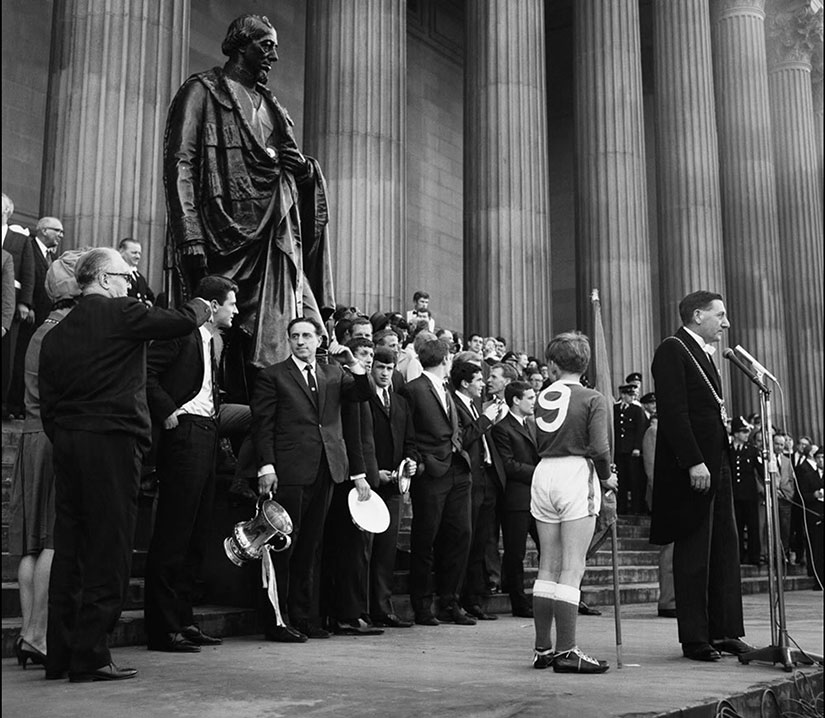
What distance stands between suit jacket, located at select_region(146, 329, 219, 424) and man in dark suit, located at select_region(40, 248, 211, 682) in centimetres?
83

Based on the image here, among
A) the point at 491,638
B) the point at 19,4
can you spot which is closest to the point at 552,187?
the point at 19,4

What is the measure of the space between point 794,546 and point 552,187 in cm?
1410

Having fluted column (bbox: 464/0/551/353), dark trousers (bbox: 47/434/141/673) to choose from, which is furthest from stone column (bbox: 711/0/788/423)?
dark trousers (bbox: 47/434/141/673)

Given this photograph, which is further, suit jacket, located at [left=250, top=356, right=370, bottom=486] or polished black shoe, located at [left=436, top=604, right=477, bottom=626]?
polished black shoe, located at [left=436, top=604, right=477, bottom=626]

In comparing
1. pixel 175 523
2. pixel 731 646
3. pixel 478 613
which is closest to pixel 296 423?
pixel 175 523

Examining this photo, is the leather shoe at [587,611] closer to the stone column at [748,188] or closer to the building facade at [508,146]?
the building facade at [508,146]

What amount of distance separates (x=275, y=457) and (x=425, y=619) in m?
2.11

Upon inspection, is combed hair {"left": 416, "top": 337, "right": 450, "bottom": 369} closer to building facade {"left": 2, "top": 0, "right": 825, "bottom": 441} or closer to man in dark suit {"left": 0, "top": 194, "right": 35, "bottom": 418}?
man in dark suit {"left": 0, "top": 194, "right": 35, "bottom": 418}

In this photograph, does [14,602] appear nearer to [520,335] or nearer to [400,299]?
[400,299]

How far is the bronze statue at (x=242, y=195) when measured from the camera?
23.7 feet

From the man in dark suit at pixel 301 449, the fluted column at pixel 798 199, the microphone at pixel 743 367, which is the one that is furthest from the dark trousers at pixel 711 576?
the fluted column at pixel 798 199

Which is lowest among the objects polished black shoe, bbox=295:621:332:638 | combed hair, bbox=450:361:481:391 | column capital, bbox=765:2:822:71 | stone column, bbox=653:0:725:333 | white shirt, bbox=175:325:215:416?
polished black shoe, bbox=295:621:332:638

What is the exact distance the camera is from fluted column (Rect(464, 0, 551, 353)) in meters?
17.5

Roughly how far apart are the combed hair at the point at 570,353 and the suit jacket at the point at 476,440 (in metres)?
2.93
